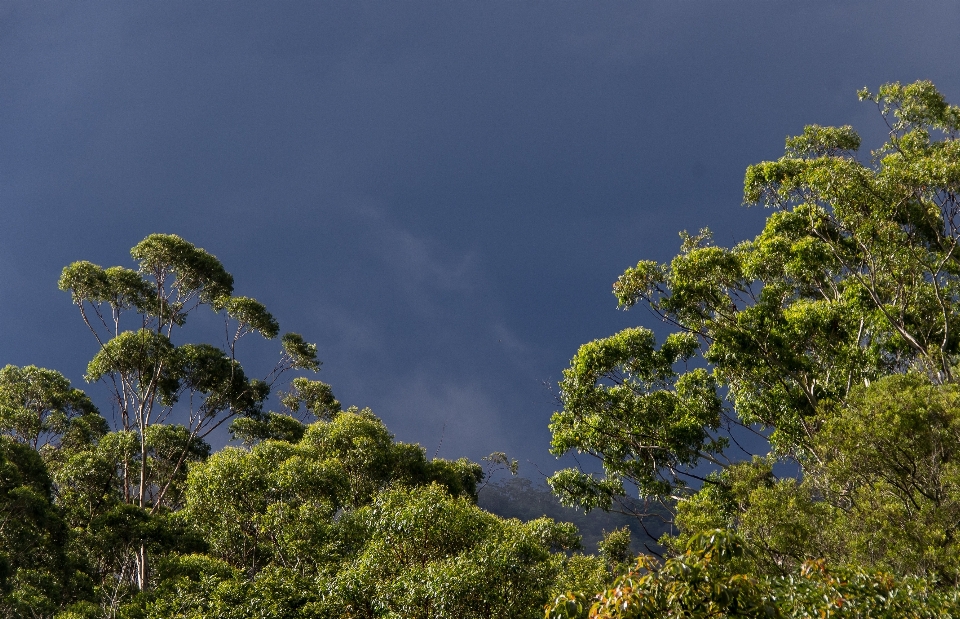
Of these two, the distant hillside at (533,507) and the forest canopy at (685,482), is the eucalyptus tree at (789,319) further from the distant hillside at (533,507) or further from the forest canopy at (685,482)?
the distant hillside at (533,507)

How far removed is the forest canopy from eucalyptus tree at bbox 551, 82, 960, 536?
56mm

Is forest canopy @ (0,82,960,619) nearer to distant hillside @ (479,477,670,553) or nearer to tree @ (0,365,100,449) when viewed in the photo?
tree @ (0,365,100,449)

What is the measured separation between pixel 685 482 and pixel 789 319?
15.1 feet

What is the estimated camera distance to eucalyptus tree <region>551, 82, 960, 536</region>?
1244 centimetres

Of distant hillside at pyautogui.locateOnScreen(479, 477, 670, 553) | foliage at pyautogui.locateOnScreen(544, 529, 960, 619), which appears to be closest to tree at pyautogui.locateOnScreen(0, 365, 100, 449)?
foliage at pyautogui.locateOnScreen(544, 529, 960, 619)

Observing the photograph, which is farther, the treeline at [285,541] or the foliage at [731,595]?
the treeline at [285,541]

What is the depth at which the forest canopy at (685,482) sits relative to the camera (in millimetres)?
8531

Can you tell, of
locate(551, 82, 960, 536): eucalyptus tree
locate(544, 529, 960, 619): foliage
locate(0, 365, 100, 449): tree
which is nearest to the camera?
locate(544, 529, 960, 619): foliage

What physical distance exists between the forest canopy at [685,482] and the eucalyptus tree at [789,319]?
0.18ft

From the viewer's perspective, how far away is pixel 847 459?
9.45 metres

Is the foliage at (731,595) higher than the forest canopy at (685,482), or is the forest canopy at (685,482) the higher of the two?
the forest canopy at (685,482)

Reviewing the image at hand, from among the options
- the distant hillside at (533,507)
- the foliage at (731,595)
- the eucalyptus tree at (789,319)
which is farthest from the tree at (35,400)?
the distant hillside at (533,507)

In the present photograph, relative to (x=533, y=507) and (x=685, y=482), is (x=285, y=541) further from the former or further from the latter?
(x=533, y=507)

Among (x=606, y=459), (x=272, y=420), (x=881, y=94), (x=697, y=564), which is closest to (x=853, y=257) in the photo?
(x=881, y=94)
